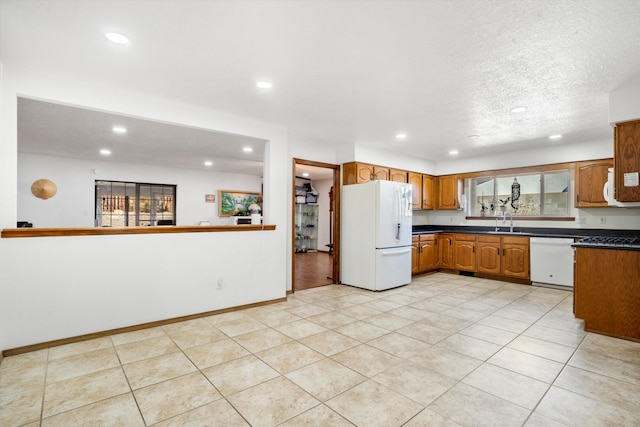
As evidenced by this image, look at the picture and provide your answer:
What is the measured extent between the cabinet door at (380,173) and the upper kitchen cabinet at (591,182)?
3122 mm

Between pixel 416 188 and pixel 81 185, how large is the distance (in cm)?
701

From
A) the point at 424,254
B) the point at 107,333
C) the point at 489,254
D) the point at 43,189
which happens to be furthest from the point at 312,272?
the point at 43,189

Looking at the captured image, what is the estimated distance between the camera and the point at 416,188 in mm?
6426

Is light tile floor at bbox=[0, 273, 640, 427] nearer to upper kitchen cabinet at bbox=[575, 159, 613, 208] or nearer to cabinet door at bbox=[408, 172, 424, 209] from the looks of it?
upper kitchen cabinet at bbox=[575, 159, 613, 208]

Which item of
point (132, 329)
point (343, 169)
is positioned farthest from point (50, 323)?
point (343, 169)

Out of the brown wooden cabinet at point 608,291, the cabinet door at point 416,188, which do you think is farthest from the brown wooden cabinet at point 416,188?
the brown wooden cabinet at point 608,291

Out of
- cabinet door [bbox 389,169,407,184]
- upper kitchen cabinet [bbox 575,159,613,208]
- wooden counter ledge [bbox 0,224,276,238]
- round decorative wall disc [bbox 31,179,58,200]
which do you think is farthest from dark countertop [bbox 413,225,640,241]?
round decorative wall disc [bbox 31,179,58,200]

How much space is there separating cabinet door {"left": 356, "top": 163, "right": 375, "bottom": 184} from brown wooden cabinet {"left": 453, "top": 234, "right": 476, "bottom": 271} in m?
2.35

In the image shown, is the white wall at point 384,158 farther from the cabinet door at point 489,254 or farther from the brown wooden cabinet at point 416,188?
the cabinet door at point 489,254

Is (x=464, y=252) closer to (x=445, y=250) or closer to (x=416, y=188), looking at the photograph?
(x=445, y=250)

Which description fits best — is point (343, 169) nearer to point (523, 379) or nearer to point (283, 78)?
point (283, 78)

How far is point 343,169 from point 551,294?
3.84 metres

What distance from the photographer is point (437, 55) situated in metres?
2.38

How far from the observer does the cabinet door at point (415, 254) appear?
5.91 meters
